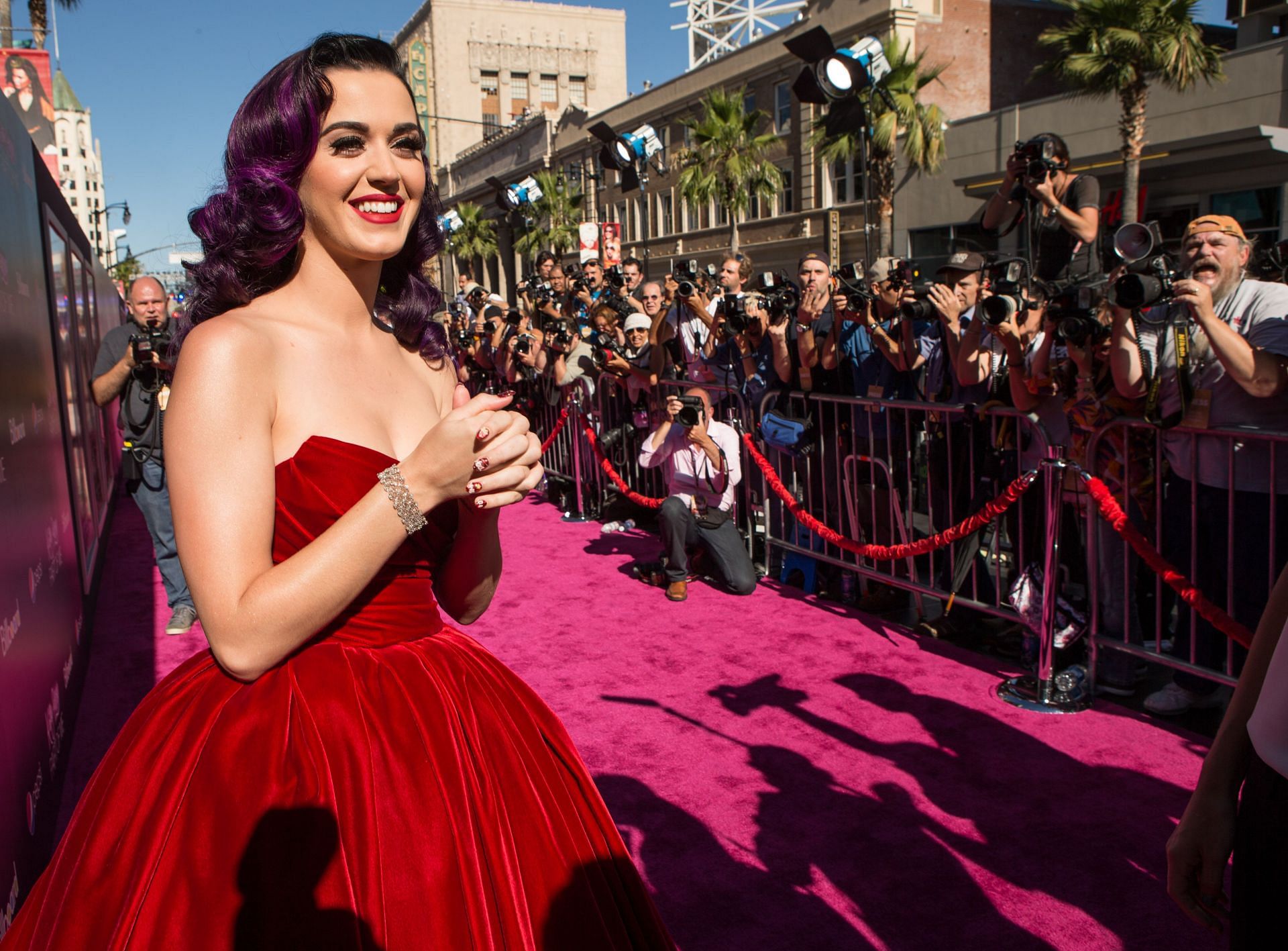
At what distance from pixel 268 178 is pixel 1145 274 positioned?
356 centimetres

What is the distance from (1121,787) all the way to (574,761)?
2.84 metres

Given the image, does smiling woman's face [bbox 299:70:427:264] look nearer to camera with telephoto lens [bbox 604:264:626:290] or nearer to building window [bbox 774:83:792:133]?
camera with telephoto lens [bbox 604:264:626:290]

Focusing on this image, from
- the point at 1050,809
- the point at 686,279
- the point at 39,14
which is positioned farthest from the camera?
the point at 39,14

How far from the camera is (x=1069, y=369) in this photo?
4.71 metres

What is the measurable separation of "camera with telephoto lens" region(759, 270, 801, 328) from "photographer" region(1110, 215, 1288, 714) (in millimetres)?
2192

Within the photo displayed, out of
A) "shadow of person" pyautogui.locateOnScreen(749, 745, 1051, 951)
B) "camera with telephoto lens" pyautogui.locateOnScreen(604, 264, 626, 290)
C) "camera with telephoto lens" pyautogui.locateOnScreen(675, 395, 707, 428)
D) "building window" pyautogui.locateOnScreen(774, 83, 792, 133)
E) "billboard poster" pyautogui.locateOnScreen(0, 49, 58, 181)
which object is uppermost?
"building window" pyautogui.locateOnScreen(774, 83, 792, 133)

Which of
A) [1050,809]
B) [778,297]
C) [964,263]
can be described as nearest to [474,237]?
[778,297]

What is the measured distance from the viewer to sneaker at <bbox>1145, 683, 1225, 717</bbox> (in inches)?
170

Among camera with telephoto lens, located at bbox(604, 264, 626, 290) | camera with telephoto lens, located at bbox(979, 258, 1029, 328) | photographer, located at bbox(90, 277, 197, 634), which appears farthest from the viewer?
camera with telephoto lens, located at bbox(604, 264, 626, 290)

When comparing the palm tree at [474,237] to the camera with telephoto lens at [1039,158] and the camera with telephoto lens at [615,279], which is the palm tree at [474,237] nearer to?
the camera with telephoto lens at [615,279]

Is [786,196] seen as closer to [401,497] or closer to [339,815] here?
[401,497]

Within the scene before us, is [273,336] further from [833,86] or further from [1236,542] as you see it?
[833,86]

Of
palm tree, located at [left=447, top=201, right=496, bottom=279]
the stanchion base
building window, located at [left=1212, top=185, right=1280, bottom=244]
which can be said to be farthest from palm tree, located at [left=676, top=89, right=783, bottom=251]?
the stanchion base

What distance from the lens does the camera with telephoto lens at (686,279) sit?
705 centimetres
